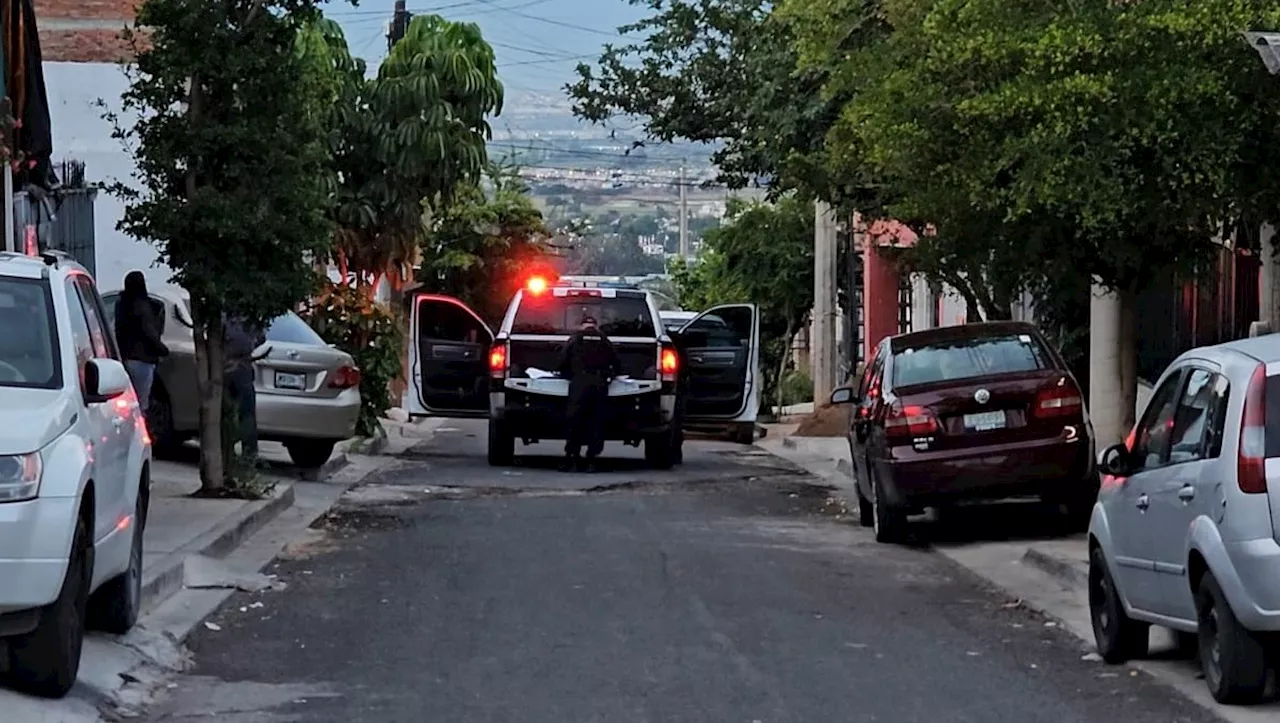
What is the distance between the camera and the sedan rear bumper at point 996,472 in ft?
49.9

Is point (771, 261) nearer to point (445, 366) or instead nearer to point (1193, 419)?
point (445, 366)

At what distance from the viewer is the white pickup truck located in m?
23.7

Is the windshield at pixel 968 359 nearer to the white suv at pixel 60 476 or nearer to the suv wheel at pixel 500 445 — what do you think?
the white suv at pixel 60 476

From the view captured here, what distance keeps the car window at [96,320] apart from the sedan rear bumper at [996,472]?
652cm

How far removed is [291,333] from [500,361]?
10.1 ft

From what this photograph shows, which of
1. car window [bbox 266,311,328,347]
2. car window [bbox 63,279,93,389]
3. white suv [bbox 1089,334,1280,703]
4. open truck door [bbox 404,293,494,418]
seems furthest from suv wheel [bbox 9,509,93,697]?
open truck door [bbox 404,293,494,418]

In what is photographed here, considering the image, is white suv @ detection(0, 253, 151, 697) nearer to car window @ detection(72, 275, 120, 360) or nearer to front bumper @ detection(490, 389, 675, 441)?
car window @ detection(72, 275, 120, 360)

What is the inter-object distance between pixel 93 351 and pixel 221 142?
6.88 meters

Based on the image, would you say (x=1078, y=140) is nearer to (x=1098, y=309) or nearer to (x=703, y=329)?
(x=1098, y=309)

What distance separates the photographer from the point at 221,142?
55.2 feet

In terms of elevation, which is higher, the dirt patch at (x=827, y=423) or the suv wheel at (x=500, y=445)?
the suv wheel at (x=500, y=445)

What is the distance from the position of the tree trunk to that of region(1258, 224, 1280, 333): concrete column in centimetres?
908

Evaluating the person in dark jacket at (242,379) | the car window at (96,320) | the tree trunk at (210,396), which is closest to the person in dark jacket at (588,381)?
the person in dark jacket at (242,379)

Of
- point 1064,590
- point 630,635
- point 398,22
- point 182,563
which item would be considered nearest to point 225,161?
point 182,563
